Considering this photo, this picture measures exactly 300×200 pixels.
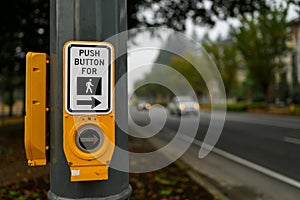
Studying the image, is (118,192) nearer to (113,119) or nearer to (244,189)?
(113,119)

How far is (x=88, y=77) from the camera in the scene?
52.5 inches

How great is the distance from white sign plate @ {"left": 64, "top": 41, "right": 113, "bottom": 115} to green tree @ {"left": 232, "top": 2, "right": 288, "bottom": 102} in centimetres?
2629

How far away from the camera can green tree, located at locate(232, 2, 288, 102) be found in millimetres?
25844

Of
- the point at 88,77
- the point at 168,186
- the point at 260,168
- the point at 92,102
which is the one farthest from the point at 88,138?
the point at 260,168

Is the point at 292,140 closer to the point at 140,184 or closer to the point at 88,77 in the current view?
the point at 140,184

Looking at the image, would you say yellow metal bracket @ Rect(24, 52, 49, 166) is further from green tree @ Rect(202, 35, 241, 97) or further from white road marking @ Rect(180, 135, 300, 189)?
green tree @ Rect(202, 35, 241, 97)

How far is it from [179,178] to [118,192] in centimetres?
417

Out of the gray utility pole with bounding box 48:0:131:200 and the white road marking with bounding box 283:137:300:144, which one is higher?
the gray utility pole with bounding box 48:0:131:200

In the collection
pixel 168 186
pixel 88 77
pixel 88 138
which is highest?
pixel 88 77

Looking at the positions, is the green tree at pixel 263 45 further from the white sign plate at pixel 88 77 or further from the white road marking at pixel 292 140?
the white sign plate at pixel 88 77

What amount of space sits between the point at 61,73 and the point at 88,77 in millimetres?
115

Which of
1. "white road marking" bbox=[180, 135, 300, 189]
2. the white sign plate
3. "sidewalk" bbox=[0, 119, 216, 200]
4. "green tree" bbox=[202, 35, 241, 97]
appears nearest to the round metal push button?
the white sign plate

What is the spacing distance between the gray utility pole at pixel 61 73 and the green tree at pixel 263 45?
26.2 metres

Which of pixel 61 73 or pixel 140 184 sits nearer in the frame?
pixel 61 73
